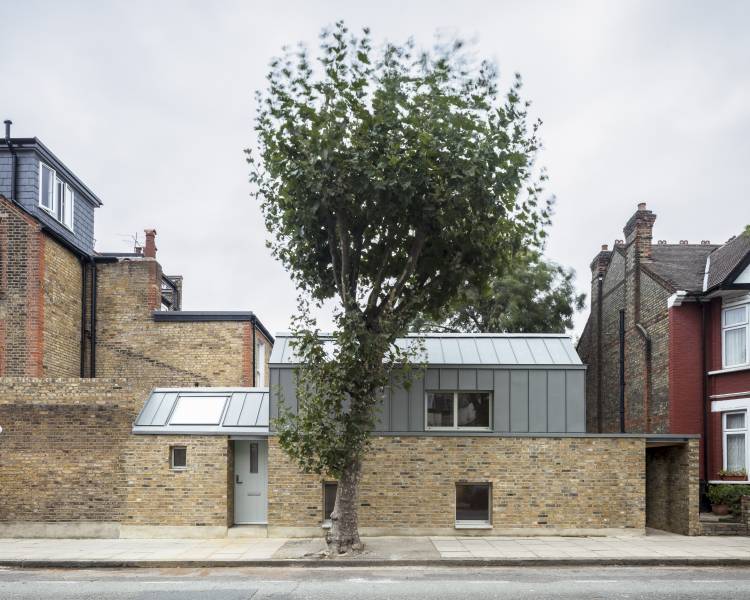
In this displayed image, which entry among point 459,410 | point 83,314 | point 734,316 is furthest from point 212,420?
point 734,316

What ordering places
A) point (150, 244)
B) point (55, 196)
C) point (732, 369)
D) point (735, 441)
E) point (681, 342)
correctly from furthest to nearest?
point (150, 244)
point (55, 196)
point (681, 342)
point (735, 441)
point (732, 369)

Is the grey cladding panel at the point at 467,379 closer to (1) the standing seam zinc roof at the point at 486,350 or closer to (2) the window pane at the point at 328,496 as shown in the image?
(1) the standing seam zinc roof at the point at 486,350

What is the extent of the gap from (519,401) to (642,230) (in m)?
9.28

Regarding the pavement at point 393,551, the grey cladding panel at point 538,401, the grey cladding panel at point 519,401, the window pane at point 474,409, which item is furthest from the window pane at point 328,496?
the grey cladding panel at point 538,401

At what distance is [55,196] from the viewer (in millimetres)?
24203

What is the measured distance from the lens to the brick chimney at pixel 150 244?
2538cm

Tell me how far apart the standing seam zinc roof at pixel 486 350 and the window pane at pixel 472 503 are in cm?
280

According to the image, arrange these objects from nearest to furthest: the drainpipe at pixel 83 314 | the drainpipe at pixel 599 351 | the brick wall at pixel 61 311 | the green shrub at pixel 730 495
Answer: the green shrub at pixel 730 495 < the brick wall at pixel 61 311 < the drainpipe at pixel 83 314 < the drainpipe at pixel 599 351

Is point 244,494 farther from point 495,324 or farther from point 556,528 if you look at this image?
point 495,324

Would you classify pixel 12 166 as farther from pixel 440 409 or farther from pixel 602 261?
pixel 602 261

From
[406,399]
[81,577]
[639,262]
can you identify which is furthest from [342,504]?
[639,262]

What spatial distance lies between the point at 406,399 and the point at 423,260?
3.51 metres

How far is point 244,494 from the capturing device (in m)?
18.0

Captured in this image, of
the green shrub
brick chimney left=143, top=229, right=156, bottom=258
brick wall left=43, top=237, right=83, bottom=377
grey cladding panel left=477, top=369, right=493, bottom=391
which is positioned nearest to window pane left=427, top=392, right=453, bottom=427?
grey cladding panel left=477, top=369, right=493, bottom=391
